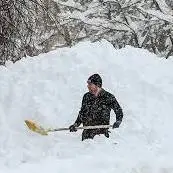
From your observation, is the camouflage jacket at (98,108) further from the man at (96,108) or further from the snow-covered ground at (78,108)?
the snow-covered ground at (78,108)

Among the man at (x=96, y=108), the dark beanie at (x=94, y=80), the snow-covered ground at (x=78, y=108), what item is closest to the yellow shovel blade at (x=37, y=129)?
the snow-covered ground at (x=78, y=108)

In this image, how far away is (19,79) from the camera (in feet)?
40.6

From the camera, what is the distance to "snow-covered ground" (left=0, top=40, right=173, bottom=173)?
28.1ft

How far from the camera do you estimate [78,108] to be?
1163 cm

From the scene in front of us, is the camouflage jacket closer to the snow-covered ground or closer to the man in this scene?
the man

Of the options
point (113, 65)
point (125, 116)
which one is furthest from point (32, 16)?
point (125, 116)

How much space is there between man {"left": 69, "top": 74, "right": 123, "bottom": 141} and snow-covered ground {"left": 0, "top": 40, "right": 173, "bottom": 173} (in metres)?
0.21

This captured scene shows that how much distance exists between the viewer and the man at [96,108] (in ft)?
30.7

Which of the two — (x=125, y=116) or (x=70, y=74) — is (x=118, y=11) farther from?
(x=125, y=116)

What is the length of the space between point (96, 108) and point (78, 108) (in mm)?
2224

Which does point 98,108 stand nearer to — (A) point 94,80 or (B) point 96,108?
(B) point 96,108

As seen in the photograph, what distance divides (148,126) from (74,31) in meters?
6.43

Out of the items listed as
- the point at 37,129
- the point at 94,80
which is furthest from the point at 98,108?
the point at 37,129

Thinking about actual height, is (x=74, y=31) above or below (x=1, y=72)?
above
